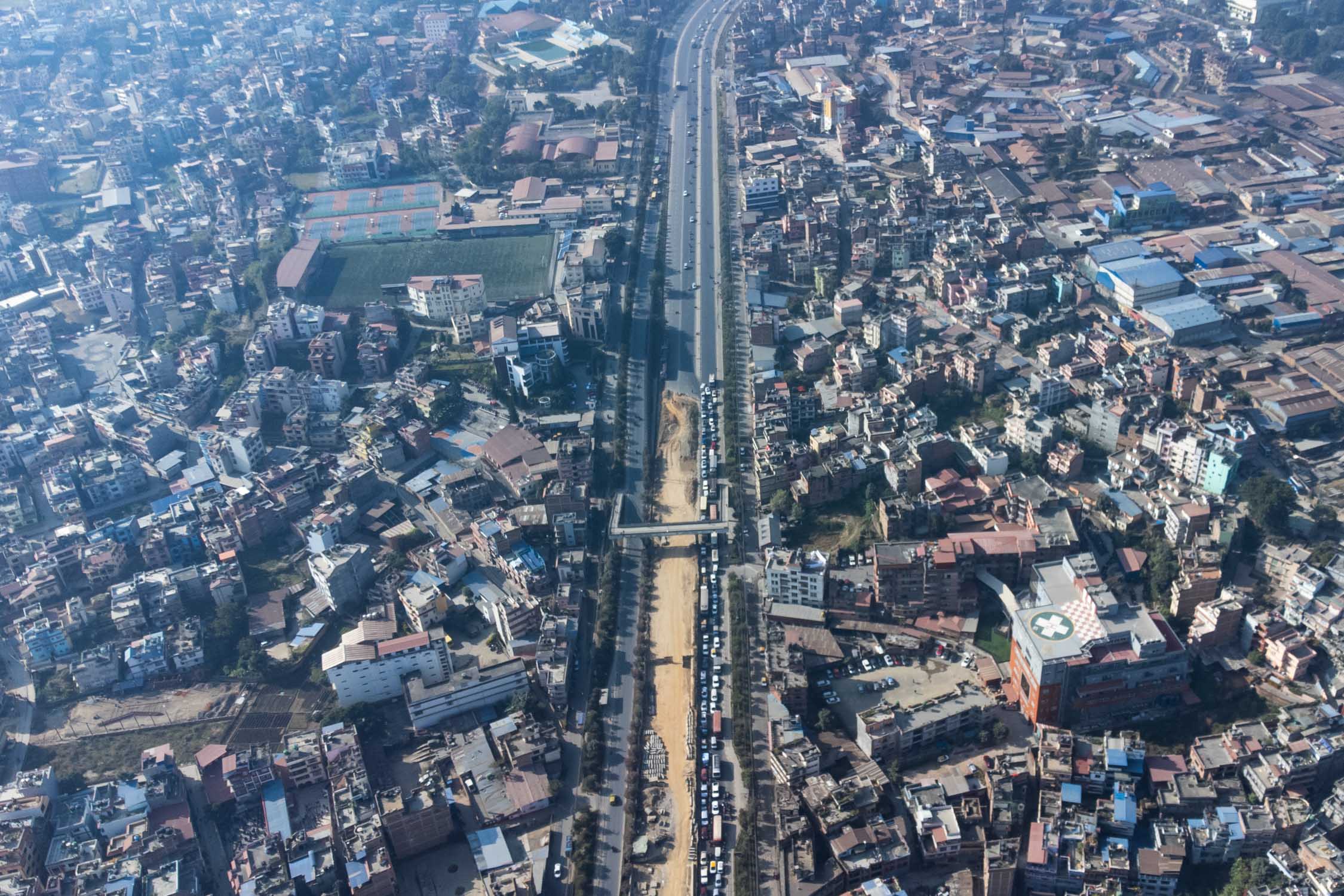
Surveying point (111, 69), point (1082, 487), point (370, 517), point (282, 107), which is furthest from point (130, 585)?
point (111, 69)

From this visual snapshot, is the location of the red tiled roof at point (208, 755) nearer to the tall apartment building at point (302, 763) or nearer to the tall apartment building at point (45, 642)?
the tall apartment building at point (302, 763)

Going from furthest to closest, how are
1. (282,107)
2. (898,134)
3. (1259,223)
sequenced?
1. (282,107)
2. (898,134)
3. (1259,223)

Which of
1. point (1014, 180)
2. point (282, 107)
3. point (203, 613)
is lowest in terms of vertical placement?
point (203, 613)

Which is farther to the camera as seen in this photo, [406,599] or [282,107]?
[282,107]

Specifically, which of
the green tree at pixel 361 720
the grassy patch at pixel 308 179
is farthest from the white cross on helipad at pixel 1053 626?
the grassy patch at pixel 308 179

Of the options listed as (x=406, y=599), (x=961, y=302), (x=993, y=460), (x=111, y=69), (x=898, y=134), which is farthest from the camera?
(x=111, y=69)

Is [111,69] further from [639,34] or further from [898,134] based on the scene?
[898,134]

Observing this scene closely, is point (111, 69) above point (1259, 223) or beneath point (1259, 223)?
above

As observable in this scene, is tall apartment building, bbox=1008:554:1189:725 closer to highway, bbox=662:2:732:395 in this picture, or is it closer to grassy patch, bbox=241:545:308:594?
highway, bbox=662:2:732:395

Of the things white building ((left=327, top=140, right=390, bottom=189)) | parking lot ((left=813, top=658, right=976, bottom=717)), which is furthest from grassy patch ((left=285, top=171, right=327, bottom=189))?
parking lot ((left=813, top=658, right=976, bottom=717))
